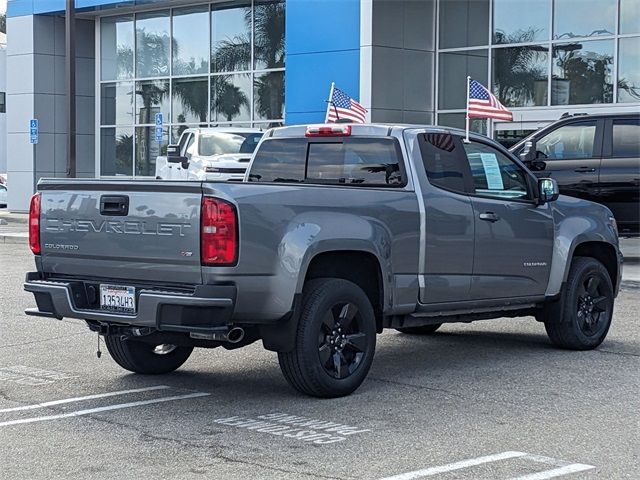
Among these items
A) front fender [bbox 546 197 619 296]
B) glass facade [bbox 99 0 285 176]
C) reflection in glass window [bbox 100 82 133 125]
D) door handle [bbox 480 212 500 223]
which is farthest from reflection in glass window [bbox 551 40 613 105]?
reflection in glass window [bbox 100 82 133 125]

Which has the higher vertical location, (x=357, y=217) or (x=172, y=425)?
(x=357, y=217)

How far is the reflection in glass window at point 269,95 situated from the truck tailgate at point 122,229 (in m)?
21.8

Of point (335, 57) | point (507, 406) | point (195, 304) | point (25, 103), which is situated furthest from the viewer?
point (25, 103)

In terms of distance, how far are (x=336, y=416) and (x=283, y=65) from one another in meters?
22.9

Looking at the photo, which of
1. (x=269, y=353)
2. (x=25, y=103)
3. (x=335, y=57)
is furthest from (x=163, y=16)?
(x=269, y=353)

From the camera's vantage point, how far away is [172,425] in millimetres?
6934

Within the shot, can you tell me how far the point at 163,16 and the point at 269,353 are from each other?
24994 mm

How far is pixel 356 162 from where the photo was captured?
340 inches

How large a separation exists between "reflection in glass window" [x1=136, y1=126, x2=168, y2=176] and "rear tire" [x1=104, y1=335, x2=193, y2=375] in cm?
2517

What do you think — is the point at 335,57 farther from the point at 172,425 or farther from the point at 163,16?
the point at 172,425

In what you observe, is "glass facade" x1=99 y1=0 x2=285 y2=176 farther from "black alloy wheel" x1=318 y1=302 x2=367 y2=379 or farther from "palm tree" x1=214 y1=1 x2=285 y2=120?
"black alloy wheel" x1=318 y1=302 x2=367 y2=379

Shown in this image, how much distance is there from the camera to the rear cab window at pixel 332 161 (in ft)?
27.8

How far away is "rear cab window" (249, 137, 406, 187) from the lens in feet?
27.8

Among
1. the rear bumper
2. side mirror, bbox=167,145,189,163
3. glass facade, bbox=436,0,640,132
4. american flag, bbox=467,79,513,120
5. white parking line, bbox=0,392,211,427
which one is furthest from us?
glass facade, bbox=436,0,640,132
